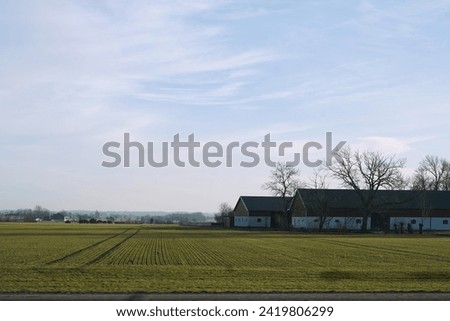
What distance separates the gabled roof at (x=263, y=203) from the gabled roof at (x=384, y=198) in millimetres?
18845

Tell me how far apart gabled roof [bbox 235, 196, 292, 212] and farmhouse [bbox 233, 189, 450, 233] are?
1755 cm

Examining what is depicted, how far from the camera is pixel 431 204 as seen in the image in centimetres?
10138

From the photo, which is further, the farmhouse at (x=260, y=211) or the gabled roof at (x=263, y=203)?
the gabled roof at (x=263, y=203)

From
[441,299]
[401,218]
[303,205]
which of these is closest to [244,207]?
[303,205]

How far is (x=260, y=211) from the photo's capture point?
Answer: 405 feet

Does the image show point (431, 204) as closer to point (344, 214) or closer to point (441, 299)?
point (344, 214)

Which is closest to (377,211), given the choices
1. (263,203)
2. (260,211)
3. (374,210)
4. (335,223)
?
(374,210)

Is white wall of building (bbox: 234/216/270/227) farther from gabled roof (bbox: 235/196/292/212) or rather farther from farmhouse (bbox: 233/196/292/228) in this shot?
gabled roof (bbox: 235/196/292/212)

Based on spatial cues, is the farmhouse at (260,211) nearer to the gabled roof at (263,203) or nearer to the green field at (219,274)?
the gabled roof at (263,203)

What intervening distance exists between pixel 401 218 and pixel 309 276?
262 ft

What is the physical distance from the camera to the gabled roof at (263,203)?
124m

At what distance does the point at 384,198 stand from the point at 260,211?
2944 centimetres

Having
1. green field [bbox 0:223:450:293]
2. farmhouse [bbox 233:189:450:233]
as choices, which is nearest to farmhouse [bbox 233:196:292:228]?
farmhouse [bbox 233:189:450:233]

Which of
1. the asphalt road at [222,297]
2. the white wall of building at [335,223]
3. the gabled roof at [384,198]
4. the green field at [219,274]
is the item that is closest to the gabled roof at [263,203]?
Answer: the gabled roof at [384,198]
